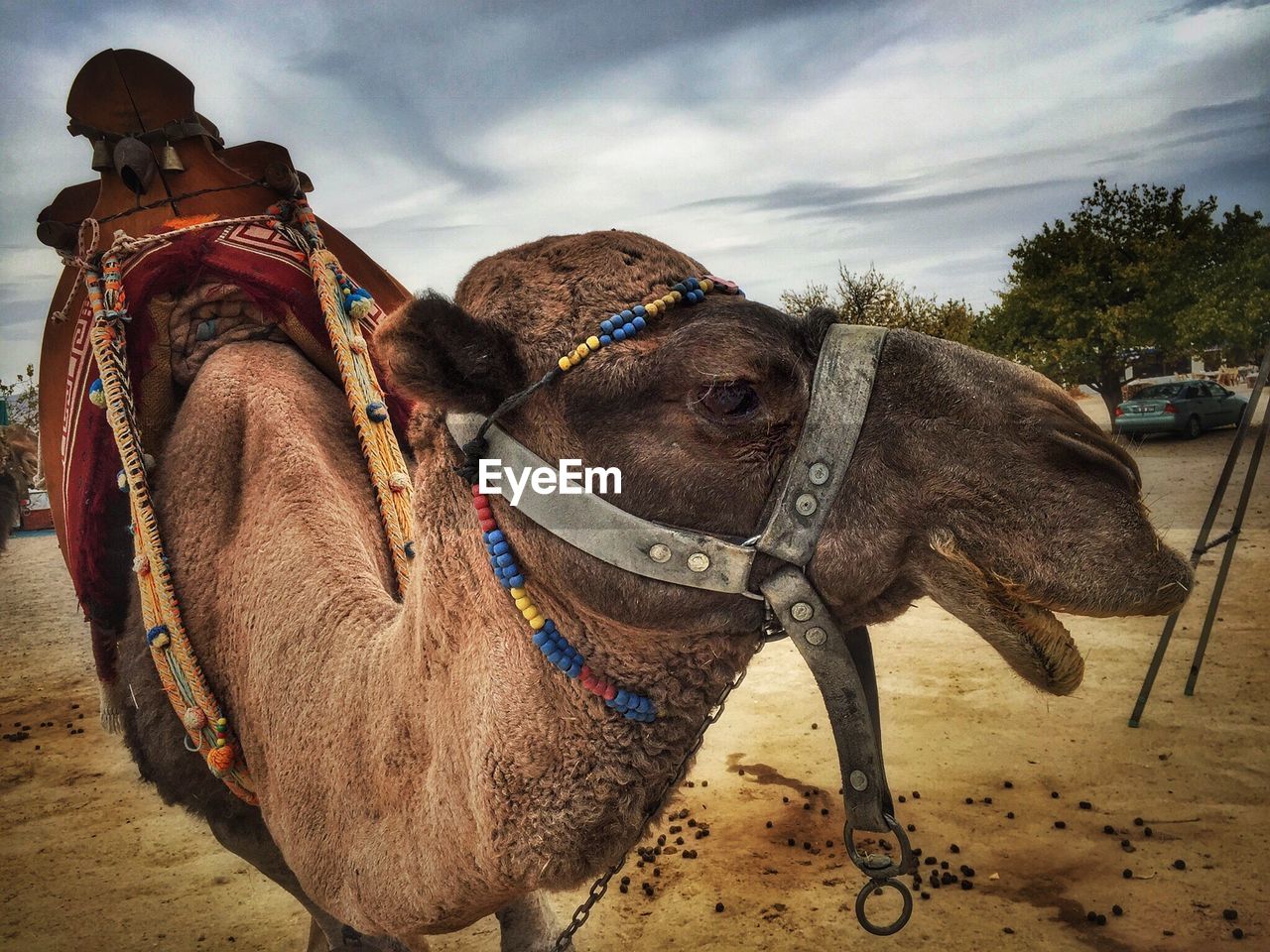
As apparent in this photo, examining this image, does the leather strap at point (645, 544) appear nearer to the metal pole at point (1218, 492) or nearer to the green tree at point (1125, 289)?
the metal pole at point (1218, 492)

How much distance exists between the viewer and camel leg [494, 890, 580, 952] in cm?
279

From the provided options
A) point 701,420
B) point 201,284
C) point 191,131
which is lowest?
point 701,420

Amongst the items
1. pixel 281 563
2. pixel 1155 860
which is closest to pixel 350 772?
pixel 281 563

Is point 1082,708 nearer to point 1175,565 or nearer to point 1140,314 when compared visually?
point 1175,565

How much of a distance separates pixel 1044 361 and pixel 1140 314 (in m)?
2.67

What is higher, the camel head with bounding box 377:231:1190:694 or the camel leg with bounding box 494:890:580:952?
the camel head with bounding box 377:231:1190:694

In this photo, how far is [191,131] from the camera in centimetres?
337

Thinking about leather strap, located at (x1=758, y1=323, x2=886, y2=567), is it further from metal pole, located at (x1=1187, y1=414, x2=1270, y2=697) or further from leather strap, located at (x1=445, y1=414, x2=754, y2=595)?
metal pole, located at (x1=1187, y1=414, x2=1270, y2=697)

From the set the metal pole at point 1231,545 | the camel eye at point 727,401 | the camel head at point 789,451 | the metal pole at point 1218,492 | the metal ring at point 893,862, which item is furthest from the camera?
the metal pole at point 1231,545

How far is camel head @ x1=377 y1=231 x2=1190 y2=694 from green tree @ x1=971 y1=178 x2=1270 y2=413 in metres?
6.18

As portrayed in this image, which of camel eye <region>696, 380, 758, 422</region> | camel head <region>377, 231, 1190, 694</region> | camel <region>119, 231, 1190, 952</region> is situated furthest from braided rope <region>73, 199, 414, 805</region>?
camel eye <region>696, 380, 758, 422</region>

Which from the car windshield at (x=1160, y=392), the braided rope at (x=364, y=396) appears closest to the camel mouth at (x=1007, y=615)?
the braided rope at (x=364, y=396)

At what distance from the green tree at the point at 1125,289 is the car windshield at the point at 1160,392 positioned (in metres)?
0.37

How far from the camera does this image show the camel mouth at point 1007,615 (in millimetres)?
1485
